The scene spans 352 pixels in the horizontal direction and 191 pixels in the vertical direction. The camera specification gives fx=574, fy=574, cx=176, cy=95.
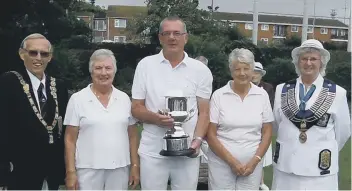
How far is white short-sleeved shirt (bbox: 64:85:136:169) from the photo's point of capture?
438 cm

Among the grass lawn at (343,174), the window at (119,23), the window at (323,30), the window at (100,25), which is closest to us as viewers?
the grass lawn at (343,174)

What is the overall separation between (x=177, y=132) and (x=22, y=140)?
3.84 feet

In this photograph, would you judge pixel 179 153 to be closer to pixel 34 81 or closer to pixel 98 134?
pixel 98 134

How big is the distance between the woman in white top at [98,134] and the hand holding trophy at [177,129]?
0.34 meters

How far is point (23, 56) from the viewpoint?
14.6ft

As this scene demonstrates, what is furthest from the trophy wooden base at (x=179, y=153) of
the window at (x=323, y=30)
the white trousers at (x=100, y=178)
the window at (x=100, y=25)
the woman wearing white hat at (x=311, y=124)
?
the window at (x=323, y=30)

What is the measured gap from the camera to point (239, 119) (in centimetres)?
459

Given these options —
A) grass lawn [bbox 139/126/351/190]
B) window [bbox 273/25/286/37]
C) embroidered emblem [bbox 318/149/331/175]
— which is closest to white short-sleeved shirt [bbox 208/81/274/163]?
embroidered emblem [bbox 318/149/331/175]

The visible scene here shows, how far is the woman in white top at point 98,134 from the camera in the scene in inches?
173

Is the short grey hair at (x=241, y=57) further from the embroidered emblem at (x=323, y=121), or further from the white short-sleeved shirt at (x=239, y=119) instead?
the embroidered emblem at (x=323, y=121)

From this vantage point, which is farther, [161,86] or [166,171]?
[166,171]

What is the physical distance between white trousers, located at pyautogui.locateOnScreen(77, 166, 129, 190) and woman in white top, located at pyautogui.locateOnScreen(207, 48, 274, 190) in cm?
78

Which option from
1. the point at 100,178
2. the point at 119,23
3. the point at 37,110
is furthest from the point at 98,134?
the point at 119,23

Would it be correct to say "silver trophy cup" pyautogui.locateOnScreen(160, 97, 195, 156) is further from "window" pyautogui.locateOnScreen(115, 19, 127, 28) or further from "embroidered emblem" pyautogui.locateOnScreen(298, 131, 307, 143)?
"window" pyautogui.locateOnScreen(115, 19, 127, 28)
